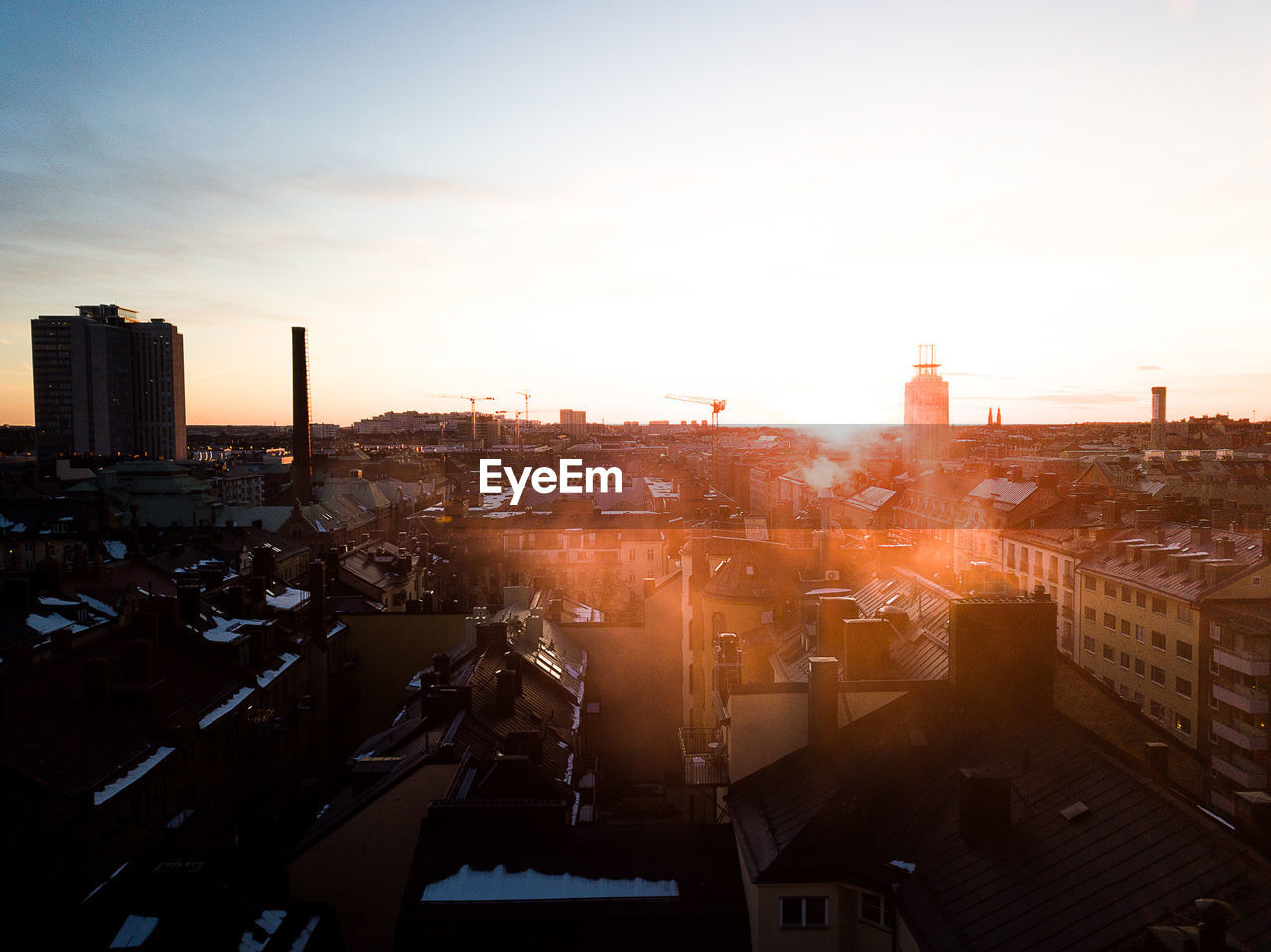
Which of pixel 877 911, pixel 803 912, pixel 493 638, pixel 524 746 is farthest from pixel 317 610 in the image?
pixel 877 911

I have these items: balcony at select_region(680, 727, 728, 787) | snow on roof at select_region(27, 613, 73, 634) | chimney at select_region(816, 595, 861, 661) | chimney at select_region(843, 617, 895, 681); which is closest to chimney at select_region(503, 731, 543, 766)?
balcony at select_region(680, 727, 728, 787)

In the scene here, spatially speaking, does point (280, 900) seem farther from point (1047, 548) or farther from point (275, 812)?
point (1047, 548)

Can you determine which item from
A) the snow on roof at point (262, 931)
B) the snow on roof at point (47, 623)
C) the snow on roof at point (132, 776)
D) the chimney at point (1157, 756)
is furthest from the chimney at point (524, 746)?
the snow on roof at point (47, 623)

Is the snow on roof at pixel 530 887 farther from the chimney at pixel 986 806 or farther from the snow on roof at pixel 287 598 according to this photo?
the snow on roof at pixel 287 598

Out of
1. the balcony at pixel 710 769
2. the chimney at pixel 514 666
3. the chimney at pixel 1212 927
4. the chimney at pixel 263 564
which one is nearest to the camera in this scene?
the chimney at pixel 1212 927

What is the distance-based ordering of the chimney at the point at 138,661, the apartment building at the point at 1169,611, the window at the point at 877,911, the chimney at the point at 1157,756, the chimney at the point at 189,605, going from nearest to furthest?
the window at the point at 877,911 < the chimney at the point at 1157,756 < the chimney at the point at 138,661 < the chimney at the point at 189,605 < the apartment building at the point at 1169,611

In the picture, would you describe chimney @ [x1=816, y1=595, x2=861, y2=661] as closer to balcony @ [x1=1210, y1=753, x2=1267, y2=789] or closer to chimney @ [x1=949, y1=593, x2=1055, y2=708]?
chimney @ [x1=949, y1=593, x2=1055, y2=708]

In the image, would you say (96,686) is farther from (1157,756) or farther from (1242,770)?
(1242,770)
